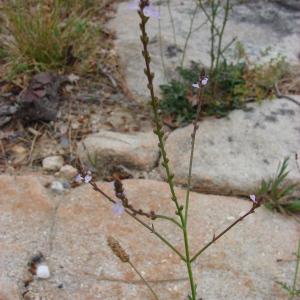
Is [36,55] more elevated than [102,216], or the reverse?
[36,55]

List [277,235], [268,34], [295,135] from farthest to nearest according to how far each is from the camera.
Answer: [268,34]
[295,135]
[277,235]

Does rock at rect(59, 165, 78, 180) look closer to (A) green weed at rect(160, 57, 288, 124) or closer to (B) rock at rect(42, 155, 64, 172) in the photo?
(B) rock at rect(42, 155, 64, 172)

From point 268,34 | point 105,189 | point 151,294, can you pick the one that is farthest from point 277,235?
point 268,34

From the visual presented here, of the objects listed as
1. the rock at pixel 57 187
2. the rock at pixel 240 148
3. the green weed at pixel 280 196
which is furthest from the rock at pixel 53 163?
the green weed at pixel 280 196

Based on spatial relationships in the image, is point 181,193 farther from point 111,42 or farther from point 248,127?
point 111,42

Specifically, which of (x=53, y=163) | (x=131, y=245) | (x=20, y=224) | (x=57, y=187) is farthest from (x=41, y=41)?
(x=131, y=245)

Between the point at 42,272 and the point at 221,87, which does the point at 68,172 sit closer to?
the point at 42,272

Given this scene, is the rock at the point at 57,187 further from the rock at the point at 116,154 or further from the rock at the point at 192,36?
the rock at the point at 192,36
